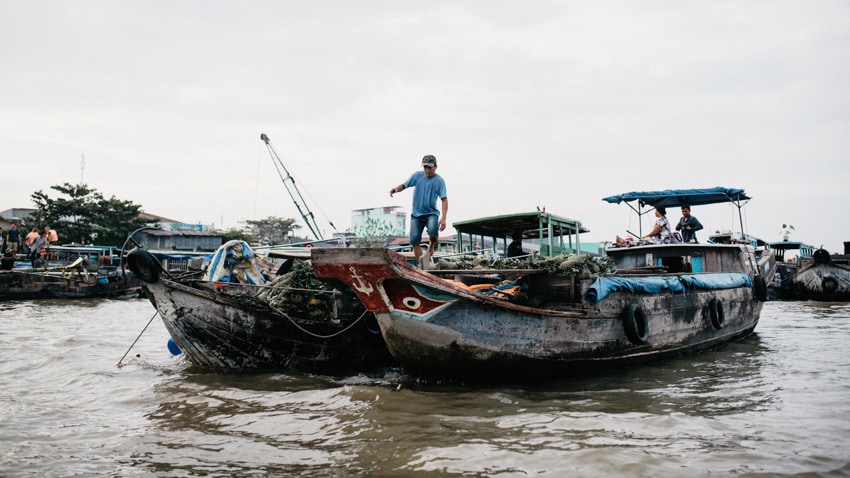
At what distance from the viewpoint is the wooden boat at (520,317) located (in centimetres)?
474

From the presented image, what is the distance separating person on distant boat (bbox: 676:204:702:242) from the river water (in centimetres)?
320

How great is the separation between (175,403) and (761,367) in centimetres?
642

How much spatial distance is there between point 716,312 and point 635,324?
256cm

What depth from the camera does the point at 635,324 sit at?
581 cm

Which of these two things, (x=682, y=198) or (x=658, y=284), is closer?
(x=658, y=284)

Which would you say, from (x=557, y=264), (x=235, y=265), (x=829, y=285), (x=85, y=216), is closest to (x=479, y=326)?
(x=557, y=264)

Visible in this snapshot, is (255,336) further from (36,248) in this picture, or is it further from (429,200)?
(36,248)

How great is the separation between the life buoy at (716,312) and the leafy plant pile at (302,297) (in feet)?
17.1

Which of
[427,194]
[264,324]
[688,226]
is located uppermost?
[427,194]

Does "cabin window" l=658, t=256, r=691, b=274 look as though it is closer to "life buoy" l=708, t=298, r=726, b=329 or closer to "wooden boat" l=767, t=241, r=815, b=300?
"life buoy" l=708, t=298, r=726, b=329

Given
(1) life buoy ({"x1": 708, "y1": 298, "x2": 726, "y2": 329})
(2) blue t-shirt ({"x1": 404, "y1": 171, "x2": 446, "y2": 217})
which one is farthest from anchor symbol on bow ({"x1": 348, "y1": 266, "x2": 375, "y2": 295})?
(1) life buoy ({"x1": 708, "y1": 298, "x2": 726, "y2": 329})

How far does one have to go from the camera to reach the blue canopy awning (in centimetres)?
992

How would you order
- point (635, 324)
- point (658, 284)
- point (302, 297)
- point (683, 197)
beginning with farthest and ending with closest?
point (683, 197)
point (658, 284)
point (302, 297)
point (635, 324)

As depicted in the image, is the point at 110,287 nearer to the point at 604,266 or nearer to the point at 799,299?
the point at 604,266
